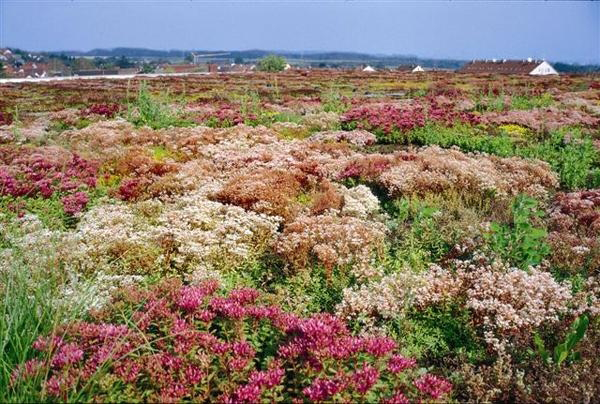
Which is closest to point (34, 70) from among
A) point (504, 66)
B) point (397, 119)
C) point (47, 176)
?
point (504, 66)

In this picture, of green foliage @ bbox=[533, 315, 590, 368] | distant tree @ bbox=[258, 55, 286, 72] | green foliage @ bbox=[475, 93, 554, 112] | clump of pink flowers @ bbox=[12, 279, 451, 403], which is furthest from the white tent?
clump of pink flowers @ bbox=[12, 279, 451, 403]

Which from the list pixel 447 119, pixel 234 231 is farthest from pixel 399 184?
pixel 447 119

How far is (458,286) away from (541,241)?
204 centimetres

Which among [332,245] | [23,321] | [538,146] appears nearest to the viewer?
[23,321]

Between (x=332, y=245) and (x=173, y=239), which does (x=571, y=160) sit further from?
(x=173, y=239)

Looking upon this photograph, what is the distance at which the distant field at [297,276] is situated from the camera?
3.82 metres

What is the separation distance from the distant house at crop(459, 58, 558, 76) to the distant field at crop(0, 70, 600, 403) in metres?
125

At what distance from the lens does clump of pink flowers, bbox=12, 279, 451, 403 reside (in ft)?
11.7

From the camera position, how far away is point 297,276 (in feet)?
21.8

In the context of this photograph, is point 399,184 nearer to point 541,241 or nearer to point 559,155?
point 541,241

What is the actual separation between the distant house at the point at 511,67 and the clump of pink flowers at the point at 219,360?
13243 centimetres

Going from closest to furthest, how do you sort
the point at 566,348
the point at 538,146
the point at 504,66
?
the point at 566,348 → the point at 538,146 → the point at 504,66

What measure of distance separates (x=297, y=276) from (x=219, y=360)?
2.81m

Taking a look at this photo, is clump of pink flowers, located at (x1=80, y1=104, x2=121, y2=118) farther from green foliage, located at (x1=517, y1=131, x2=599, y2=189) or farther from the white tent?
the white tent
